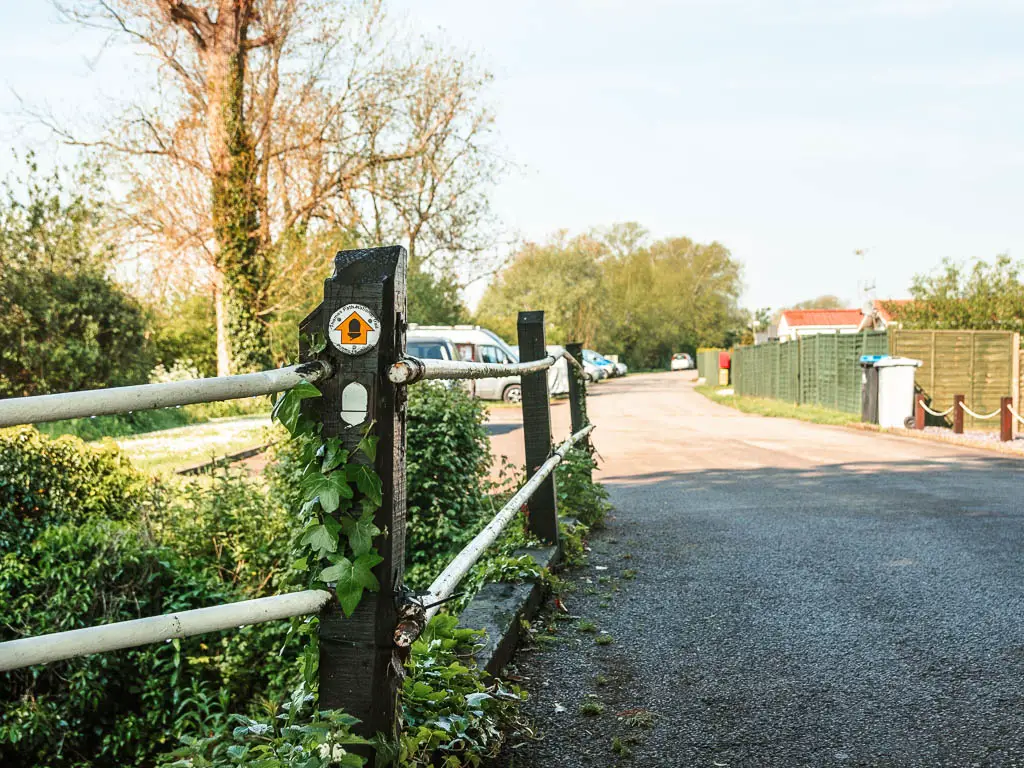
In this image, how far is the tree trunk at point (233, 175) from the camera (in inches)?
870

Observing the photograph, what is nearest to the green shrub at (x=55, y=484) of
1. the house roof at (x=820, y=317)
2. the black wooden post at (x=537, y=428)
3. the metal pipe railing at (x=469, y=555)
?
the black wooden post at (x=537, y=428)

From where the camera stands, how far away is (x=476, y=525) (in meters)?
5.63

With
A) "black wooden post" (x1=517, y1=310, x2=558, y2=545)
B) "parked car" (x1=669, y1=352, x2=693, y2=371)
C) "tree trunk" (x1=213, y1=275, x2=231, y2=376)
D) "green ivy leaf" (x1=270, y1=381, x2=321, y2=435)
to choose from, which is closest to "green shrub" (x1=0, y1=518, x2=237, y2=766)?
"black wooden post" (x1=517, y1=310, x2=558, y2=545)

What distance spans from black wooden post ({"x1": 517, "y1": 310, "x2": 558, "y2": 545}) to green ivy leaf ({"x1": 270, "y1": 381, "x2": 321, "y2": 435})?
9.89 ft

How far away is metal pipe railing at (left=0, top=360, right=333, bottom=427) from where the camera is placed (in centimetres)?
142

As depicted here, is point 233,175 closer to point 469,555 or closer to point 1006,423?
point 1006,423

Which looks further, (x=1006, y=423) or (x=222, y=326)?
(x=222, y=326)

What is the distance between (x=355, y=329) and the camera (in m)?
1.91

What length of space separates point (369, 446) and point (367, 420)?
0.18 ft

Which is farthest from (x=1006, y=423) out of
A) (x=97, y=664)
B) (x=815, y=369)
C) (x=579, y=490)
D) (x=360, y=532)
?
(x=360, y=532)

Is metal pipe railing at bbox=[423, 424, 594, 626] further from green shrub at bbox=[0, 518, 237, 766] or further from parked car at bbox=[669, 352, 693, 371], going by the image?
parked car at bbox=[669, 352, 693, 371]

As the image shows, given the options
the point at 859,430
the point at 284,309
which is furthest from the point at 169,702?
the point at 284,309

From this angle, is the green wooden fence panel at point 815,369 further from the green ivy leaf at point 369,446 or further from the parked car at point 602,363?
the green ivy leaf at point 369,446

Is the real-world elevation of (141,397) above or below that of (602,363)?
above
